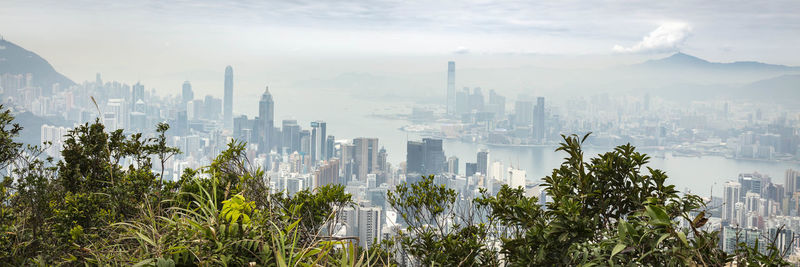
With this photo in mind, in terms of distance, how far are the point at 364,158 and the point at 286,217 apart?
55.6ft

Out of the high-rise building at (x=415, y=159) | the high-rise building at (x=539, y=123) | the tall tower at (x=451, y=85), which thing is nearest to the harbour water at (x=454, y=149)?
the high-rise building at (x=539, y=123)

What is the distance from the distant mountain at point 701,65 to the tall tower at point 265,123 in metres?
24.5

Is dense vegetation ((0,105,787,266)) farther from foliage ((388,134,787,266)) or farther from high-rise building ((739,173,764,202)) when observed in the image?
high-rise building ((739,173,764,202))

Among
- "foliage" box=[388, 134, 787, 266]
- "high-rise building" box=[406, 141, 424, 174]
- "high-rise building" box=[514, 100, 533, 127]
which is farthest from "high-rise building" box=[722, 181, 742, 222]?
"high-rise building" box=[514, 100, 533, 127]

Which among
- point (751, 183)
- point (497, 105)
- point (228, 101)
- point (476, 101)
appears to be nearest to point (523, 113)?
point (497, 105)

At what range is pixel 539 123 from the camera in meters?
29.0

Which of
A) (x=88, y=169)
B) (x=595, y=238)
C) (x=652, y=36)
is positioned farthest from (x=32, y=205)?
(x=652, y=36)

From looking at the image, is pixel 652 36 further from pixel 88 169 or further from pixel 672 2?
pixel 88 169

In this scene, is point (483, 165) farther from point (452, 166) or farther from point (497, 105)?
point (497, 105)

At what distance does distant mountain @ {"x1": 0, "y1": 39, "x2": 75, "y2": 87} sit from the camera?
2623cm

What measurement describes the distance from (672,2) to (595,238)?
31.3 metres

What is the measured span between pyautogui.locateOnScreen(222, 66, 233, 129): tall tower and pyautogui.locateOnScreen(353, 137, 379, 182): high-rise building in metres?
13.5

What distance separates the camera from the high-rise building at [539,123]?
2702 cm

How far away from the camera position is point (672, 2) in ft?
93.2
